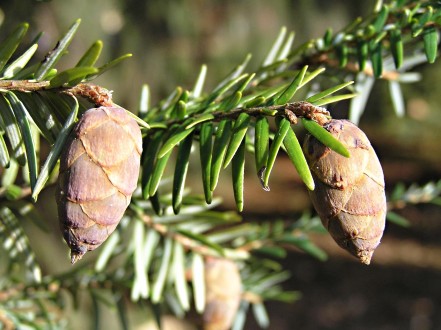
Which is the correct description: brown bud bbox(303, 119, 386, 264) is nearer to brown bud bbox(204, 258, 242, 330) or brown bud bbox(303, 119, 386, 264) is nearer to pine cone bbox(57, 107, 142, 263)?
pine cone bbox(57, 107, 142, 263)

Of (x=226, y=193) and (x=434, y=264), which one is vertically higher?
(x=226, y=193)

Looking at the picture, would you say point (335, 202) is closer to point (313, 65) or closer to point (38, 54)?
point (313, 65)

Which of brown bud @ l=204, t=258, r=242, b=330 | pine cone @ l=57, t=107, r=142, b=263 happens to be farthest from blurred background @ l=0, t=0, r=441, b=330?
pine cone @ l=57, t=107, r=142, b=263

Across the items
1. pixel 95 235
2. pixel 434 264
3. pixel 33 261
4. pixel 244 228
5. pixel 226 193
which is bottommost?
pixel 434 264

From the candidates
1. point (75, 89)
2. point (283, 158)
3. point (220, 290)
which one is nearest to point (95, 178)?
point (75, 89)

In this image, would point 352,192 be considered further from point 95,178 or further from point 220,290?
point 220,290

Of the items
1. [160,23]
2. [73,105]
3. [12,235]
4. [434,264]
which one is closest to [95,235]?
[73,105]
